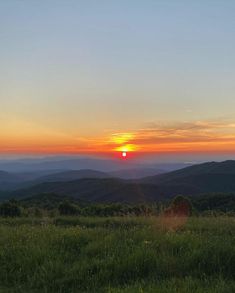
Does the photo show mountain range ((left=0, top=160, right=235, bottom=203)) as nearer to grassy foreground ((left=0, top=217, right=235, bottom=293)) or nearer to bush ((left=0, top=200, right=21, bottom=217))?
bush ((left=0, top=200, right=21, bottom=217))

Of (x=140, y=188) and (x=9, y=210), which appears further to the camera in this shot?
(x=140, y=188)

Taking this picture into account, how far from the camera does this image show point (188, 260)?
819 cm

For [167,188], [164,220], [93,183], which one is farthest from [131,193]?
[164,220]

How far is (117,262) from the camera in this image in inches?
319

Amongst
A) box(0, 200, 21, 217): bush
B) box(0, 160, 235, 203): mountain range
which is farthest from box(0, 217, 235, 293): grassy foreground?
box(0, 160, 235, 203): mountain range

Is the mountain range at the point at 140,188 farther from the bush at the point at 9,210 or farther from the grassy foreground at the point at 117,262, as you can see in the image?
the grassy foreground at the point at 117,262

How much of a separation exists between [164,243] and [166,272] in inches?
55.1

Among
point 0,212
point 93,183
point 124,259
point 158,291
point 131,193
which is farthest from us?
point 93,183

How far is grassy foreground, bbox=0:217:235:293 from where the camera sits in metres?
7.25

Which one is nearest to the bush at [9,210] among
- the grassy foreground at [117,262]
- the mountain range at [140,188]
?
the grassy foreground at [117,262]

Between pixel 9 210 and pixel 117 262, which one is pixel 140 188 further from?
pixel 117 262

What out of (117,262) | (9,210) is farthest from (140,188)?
(117,262)

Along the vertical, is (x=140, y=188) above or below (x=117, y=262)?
below

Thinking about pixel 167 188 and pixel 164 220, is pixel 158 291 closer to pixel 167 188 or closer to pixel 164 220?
pixel 164 220
